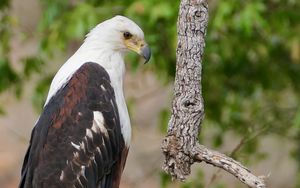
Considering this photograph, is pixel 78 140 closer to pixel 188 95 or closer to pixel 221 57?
pixel 188 95

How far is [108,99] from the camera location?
635 centimetres

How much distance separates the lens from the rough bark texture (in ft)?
18.0

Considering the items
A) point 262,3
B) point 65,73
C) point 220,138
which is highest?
point 262,3

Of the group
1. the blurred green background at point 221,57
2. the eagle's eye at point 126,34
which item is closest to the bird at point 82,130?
the eagle's eye at point 126,34

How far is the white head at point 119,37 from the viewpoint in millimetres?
6625

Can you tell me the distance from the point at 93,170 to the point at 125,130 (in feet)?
1.05

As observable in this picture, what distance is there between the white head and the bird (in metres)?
0.04

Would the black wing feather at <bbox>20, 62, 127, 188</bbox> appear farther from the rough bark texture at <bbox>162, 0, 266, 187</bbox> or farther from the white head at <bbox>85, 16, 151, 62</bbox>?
the rough bark texture at <bbox>162, 0, 266, 187</bbox>

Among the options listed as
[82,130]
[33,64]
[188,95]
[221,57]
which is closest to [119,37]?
[82,130]

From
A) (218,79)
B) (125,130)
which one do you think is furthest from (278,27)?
(125,130)

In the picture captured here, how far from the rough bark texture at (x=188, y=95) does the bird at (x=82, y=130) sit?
3.01 ft

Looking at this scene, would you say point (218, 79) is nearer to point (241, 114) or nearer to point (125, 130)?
point (241, 114)

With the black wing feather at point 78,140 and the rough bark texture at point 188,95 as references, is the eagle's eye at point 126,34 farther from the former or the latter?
the rough bark texture at point 188,95

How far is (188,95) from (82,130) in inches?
41.7
